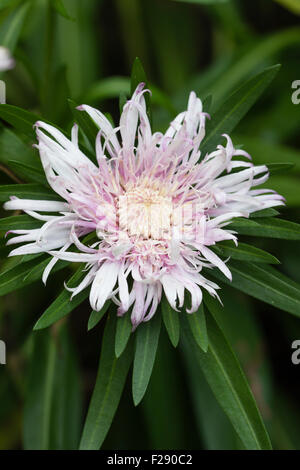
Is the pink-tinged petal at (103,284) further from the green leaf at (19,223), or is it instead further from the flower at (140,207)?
the green leaf at (19,223)

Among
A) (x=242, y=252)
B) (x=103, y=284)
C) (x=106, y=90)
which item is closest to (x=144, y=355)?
(x=103, y=284)

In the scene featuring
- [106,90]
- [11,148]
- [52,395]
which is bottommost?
[52,395]

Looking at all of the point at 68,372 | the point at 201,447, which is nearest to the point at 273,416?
the point at 201,447

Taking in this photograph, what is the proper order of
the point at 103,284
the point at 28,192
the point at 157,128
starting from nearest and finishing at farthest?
the point at 103,284 → the point at 28,192 → the point at 157,128

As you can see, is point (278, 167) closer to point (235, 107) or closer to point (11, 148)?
point (235, 107)

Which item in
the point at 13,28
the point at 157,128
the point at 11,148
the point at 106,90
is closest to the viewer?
the point at 11,148

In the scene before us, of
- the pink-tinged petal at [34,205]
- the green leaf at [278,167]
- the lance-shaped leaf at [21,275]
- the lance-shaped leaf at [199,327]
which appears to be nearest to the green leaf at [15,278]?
the lance-shaped leaf at [21,275]

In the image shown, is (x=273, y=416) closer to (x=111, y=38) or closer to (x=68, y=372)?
(x=68, y=372)
